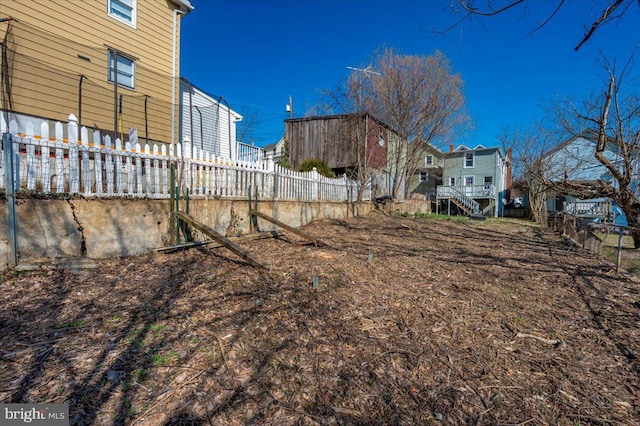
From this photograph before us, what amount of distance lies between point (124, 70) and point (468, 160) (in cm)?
2749

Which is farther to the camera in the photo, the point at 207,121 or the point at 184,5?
the point at 207,121

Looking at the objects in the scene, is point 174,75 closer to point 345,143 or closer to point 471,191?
point 345,143

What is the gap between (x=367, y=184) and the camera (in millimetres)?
14406

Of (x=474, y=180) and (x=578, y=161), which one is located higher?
(x=474, y=180)

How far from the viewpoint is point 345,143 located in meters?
15.6

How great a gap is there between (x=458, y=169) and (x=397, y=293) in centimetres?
2816

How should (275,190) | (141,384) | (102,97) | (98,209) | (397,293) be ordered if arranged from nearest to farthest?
(141,384) → (397,293) → (98,209) → (275,190) → (102,97)

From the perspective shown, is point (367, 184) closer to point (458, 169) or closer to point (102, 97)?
point (102, 97)

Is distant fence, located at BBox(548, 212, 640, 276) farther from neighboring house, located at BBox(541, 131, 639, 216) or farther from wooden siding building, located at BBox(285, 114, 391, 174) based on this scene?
wooden siding building, located at BBox(285, 114, 391, 174)

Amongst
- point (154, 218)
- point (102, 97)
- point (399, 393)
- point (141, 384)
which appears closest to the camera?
point (141, 384)

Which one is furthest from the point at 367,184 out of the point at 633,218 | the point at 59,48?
the point at 59,48

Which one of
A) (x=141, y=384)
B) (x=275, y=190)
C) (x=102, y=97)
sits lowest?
(x=141, y=384)

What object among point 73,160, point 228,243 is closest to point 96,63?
point 73,160

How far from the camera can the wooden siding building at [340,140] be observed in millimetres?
14000
